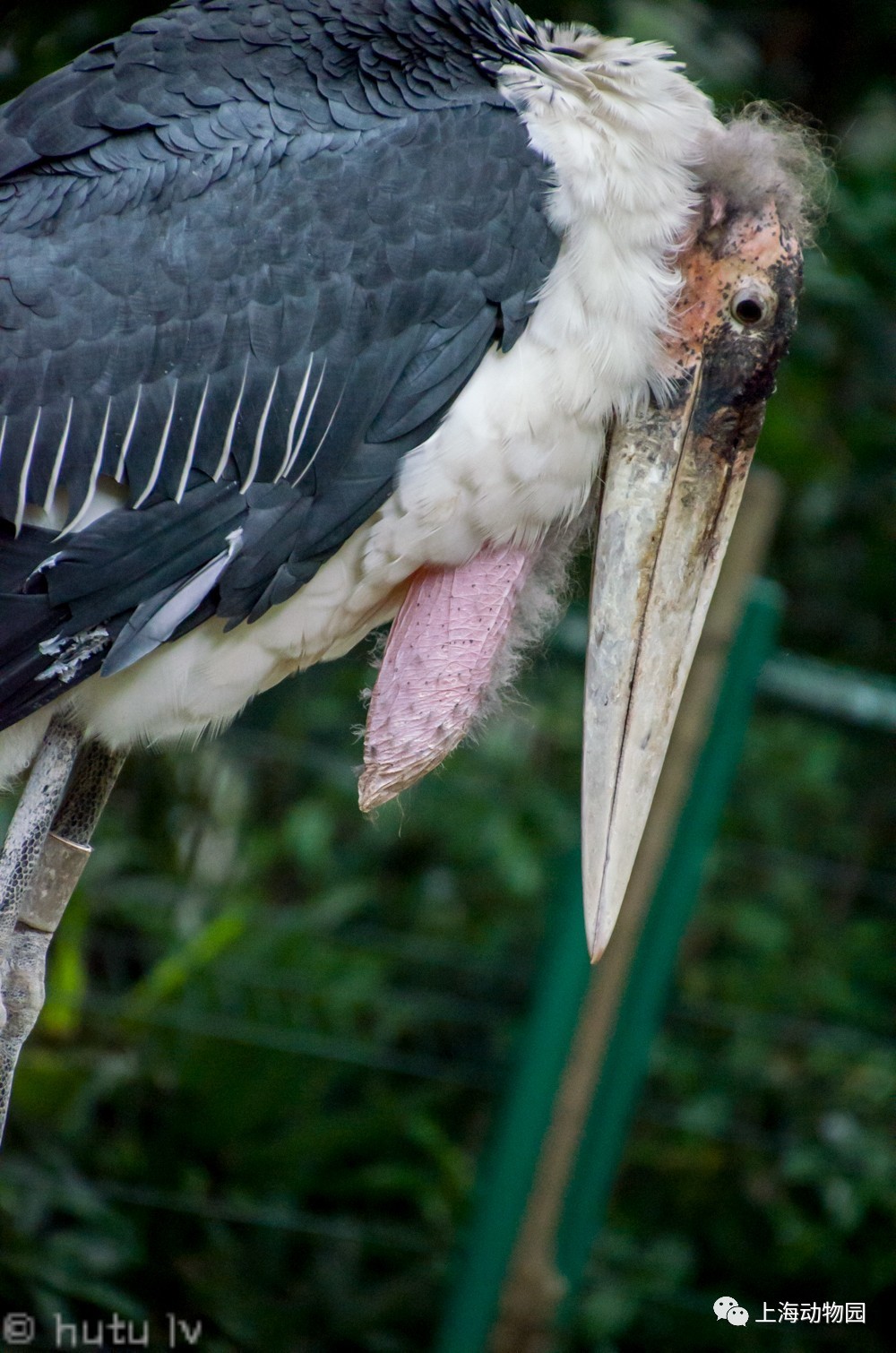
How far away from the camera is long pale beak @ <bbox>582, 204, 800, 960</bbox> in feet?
Result: 4.04

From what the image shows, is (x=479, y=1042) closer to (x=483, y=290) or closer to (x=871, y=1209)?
(x=871, y=1209)

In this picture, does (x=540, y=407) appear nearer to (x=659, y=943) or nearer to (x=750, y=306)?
(x=750, y=306)

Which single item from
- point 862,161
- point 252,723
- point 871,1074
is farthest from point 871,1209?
point 862,161

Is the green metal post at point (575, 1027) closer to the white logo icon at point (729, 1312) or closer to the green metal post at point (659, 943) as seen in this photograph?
the green metal post at point (659, 943)

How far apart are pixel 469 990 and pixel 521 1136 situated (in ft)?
1.28

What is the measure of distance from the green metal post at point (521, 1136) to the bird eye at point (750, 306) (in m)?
1.00

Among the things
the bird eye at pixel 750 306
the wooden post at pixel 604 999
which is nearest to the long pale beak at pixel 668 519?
the bird eye at pixel 750 306

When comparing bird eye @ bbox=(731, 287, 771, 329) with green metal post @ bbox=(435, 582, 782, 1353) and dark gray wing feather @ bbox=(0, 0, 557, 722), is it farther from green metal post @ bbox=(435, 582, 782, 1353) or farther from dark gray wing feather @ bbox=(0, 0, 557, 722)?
green metal post @ bbox=(435, 582, 782, 1353)

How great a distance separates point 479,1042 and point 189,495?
1.50 metres

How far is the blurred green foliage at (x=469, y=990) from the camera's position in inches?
83.7

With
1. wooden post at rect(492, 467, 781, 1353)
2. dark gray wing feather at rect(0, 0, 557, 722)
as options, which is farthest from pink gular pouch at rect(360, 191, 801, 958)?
wooden post at rect(492, 467, 781, 1353)

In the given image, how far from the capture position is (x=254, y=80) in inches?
45.8

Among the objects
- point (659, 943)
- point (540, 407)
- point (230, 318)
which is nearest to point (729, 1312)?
point (659, 943)

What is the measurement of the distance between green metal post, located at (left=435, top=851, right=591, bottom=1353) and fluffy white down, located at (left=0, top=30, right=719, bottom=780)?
0.93 m
